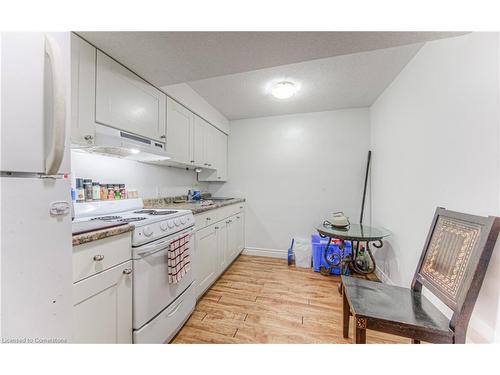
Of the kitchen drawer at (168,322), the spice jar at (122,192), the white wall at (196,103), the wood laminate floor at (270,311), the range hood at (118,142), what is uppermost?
the white wall at (196,103)

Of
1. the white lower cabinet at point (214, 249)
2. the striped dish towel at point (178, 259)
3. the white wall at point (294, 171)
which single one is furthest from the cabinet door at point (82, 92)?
the white wall at point (294, 171)

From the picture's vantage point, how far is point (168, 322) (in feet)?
4.47

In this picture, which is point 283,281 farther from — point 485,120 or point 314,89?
point 314,89

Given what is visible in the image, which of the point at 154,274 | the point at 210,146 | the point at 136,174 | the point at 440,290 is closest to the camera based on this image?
the point at 440,290

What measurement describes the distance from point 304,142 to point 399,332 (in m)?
2.53

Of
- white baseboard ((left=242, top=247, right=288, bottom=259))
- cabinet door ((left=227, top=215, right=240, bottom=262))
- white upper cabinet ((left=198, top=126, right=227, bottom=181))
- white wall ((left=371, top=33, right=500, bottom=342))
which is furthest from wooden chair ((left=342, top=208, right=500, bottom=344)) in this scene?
white upper cabinet ((left=198, top=126, right=227, bottom=181))

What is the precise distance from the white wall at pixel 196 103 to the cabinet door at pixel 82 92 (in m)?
0.64

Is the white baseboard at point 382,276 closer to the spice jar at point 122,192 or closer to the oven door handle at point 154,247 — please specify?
the oven door handle at point 154,247

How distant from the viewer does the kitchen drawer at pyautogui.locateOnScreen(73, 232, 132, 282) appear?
858 millimetres

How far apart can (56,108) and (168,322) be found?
1446 millimetres

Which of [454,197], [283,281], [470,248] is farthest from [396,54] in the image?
[283,281]

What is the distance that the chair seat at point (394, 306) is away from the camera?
3.15 ft

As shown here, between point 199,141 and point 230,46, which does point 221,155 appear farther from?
point 230,46

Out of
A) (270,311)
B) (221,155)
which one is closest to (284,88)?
(221,155)
